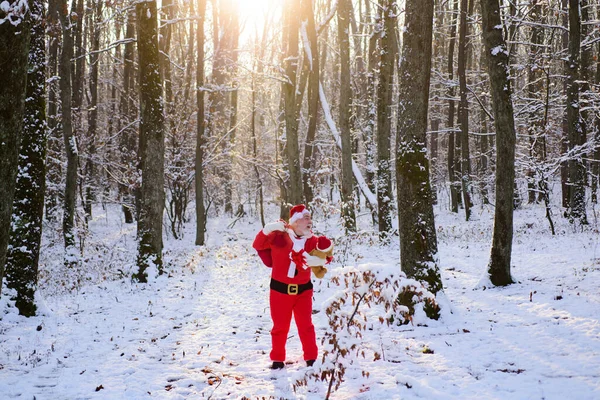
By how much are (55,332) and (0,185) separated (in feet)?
11.9

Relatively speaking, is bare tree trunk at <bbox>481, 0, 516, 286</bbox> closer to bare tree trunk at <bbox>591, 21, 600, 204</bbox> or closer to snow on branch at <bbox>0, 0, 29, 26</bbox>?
snow on branch at <bbox>0, 0, 29, 26</bbox>

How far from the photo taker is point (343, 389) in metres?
3.84

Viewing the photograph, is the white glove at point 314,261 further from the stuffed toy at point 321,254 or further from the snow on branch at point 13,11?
the snow on branch at point 13,11

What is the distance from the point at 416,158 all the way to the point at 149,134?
647 centimetres

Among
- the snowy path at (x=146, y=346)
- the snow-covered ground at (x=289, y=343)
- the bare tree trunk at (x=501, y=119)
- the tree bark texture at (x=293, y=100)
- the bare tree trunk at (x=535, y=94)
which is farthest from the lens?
the tree bark texture at (x=293, y=100)

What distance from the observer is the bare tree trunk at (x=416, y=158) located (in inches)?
220

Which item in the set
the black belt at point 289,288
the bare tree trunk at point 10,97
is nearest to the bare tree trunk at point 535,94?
the black belt at point 289,288

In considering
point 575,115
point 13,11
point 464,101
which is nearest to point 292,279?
point 13,11

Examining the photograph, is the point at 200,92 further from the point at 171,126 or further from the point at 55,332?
the point at 55,332

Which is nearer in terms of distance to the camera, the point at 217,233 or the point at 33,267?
the point at 33,267

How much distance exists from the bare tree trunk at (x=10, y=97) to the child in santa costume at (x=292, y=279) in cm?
231

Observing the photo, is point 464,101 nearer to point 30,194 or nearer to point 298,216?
point 298,216

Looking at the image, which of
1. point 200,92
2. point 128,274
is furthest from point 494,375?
point 200,92

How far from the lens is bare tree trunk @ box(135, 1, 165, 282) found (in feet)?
30.1
